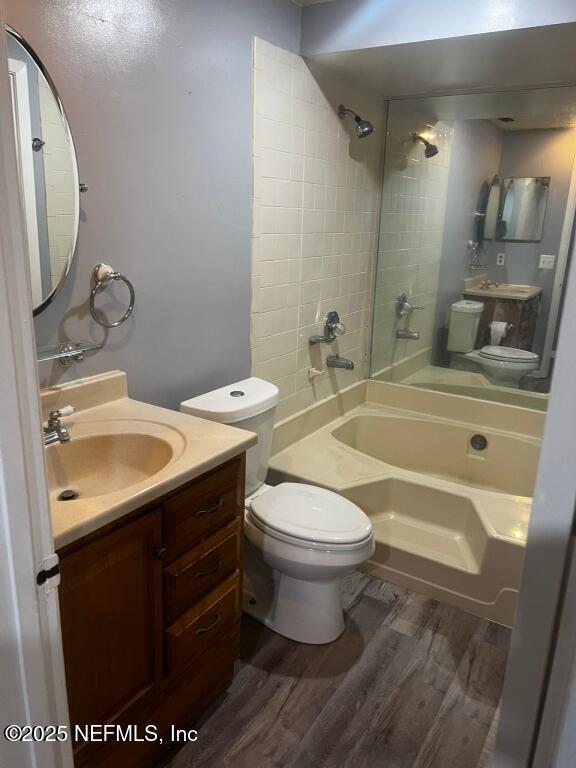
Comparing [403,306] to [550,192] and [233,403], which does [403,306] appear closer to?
[550,192]

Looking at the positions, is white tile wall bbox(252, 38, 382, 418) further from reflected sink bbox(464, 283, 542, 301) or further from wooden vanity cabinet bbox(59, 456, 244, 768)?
wooden vanity cabinet bbox(59, 456, 244, 768)

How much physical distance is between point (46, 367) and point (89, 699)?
85 cm

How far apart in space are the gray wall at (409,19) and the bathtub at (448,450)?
5.97 feet

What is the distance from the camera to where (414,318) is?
11.2 feet

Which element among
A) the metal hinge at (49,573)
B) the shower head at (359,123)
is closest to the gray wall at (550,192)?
the shower head at (359,123)

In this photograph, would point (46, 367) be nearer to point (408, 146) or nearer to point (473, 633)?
point (473, 633)

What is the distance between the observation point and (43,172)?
1.48 metres

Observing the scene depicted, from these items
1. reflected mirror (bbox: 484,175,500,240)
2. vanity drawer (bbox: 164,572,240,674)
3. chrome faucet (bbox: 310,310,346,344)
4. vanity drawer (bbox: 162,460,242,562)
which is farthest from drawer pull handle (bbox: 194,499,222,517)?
reflected mirror (bbox: 484,175,500,240)

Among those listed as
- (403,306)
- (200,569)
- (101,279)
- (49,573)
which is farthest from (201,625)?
(403,306)

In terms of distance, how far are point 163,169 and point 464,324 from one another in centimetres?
215

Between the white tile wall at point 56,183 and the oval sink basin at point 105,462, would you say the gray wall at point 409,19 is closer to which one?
the white tile wall at point 56,183

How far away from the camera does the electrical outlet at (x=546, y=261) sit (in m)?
3.01

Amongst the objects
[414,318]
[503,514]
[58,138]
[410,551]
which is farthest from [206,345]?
[414,318]

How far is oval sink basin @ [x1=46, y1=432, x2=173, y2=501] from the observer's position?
151 centimetres
